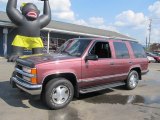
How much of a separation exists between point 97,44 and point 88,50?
0.58 m

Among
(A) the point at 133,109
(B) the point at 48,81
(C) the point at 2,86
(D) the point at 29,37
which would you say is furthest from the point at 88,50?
(D) the point at 29,37

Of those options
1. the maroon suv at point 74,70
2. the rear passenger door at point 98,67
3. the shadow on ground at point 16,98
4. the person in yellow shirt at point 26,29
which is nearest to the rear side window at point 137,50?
the maroon suv at point 74,70

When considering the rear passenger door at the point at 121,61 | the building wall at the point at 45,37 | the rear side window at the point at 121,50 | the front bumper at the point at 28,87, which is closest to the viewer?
the front bumper at the point at 28,87

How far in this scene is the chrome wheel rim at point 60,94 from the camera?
21.6 feet

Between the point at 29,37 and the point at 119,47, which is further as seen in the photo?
the point at 29,37

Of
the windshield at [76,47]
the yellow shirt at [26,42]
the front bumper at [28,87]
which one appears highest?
the yellow shirt at [26,42]

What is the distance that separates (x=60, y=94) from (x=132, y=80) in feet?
12.3

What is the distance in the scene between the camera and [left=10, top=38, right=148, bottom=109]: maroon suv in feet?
20.9

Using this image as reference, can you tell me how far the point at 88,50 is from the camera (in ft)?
24.2

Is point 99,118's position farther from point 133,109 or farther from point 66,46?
point 66,46

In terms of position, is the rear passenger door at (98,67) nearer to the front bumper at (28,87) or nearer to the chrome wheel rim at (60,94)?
the chrome wheel rim at (60,94)

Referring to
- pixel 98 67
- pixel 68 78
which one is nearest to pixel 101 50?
pixel 98 67

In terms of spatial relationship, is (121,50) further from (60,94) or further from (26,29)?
(26,29)

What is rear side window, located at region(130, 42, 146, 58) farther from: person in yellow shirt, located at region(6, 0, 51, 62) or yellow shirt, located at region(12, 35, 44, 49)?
yellow shirt, located at region(12, 35, 44, 49)
